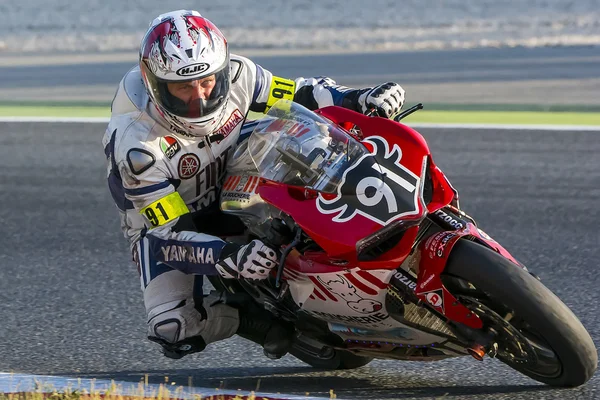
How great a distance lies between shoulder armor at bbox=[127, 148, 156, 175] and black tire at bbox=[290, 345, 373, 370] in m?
0.90

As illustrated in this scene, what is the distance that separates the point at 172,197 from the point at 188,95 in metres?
0.39

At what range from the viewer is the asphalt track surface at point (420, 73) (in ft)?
40.2

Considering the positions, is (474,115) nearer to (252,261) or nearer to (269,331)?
(269,331)

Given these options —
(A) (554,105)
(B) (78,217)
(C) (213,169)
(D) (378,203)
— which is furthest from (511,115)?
(D) (378,203)

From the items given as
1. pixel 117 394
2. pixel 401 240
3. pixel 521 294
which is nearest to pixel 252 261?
pixel 401 240

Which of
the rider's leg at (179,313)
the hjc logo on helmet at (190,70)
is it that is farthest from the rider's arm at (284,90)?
the rider's leg at (179,313)

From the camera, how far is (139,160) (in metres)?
4.10

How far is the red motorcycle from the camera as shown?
11.4ft

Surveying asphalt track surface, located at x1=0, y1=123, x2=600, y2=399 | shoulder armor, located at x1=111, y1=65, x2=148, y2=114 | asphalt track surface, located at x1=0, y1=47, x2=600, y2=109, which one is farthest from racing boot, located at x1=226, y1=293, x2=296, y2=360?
asphalt track surface, located at x1=0, y1=47, x2=600, y2=109

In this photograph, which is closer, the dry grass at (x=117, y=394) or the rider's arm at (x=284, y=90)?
the dry grass at (x=117, y=394)

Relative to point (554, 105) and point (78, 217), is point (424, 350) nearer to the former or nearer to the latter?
point (78, 217)

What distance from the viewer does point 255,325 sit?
4.26 metres

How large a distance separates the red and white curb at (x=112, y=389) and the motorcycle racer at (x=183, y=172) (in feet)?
0.99

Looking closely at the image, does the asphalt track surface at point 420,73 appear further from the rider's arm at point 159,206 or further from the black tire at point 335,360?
the rider's arm at point 159,206
